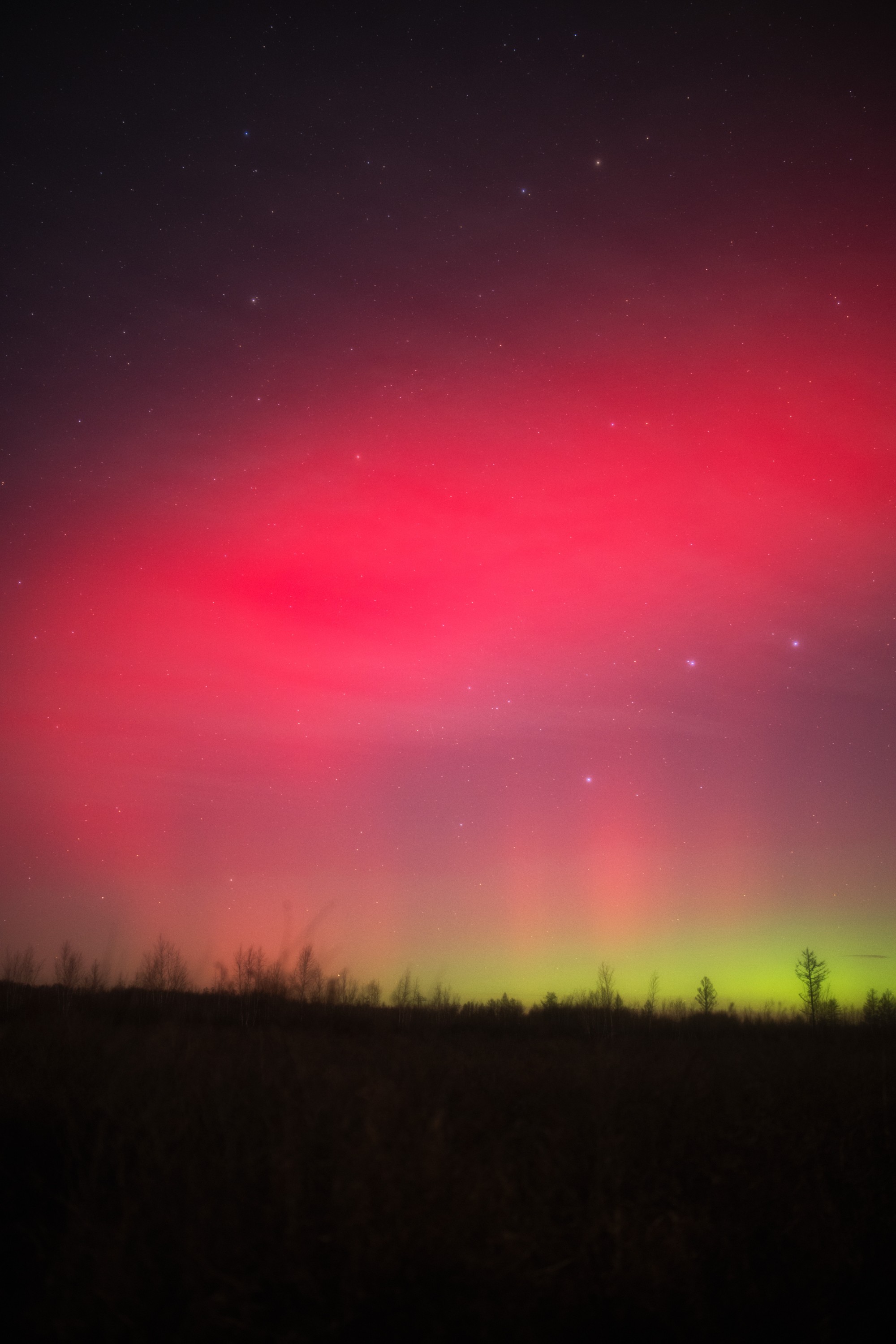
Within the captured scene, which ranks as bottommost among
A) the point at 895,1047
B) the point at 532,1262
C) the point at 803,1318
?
the point at 895,1047

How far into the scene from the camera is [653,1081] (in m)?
9.20

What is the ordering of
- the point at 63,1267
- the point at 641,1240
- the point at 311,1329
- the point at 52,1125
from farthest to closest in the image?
the point at 52,1125 → the point at 641,1240 → the point at 63,1267 → the point at 311,1329

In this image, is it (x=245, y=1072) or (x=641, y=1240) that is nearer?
(x=641, y=1240)

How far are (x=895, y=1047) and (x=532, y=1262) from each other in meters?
19.6

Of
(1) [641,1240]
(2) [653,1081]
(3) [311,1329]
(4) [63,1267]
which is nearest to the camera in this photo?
(3) [311,1329]

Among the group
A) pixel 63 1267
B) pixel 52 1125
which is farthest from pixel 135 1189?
pixel 52 1125

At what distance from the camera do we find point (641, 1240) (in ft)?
16.4

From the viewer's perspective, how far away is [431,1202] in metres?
4.74

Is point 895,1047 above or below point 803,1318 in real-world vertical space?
below

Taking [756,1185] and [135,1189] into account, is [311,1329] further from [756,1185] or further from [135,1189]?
[756,1185]

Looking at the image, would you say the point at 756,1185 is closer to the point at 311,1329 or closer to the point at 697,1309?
the point at 697,1309

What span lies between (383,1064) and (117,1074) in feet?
11.4

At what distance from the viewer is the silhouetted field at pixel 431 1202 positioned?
4074mm

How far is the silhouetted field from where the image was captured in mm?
4074
